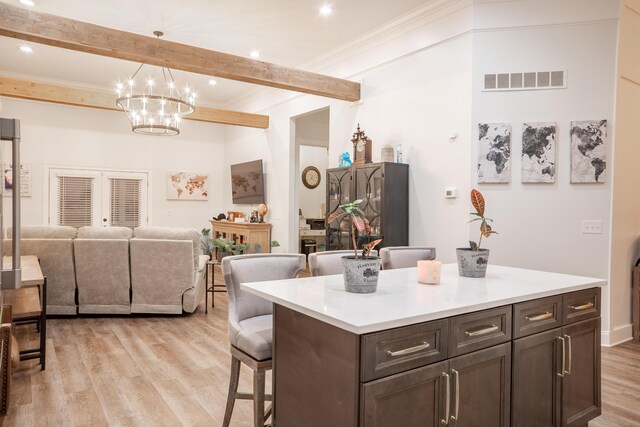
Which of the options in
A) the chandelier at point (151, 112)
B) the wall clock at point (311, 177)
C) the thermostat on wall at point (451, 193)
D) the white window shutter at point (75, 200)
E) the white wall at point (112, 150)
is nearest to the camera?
the thermostat on wall at point (451, 193)

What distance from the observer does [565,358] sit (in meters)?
2.13

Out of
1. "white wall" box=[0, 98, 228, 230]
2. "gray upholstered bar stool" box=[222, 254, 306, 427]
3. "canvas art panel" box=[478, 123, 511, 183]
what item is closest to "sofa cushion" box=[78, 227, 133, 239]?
"gray upholstered bar stool" box=[222, 254, 306, 427]

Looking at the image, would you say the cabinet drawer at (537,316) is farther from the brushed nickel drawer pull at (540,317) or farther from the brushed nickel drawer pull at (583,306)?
the brushed nickel drawer pull at (583,306)

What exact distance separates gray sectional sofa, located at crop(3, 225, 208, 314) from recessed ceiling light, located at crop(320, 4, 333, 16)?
9.55 feet

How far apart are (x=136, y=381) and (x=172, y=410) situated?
22.9 inches

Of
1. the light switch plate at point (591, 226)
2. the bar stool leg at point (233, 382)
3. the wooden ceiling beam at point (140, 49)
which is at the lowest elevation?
the bar stool leg at point (233, 382)

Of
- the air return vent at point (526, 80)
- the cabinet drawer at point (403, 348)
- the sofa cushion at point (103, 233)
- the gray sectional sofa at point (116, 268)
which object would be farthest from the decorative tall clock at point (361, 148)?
the cabinet drawer at point (403, 348)

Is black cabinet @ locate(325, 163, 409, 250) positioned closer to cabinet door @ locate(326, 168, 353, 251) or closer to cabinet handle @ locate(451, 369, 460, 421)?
cabinet door @ locate(326, 168, 353, 251)

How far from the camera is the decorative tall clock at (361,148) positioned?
525 cm

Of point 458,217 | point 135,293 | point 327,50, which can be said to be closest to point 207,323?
point 135,293

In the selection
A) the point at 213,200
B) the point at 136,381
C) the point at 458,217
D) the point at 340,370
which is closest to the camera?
the point at 340,370

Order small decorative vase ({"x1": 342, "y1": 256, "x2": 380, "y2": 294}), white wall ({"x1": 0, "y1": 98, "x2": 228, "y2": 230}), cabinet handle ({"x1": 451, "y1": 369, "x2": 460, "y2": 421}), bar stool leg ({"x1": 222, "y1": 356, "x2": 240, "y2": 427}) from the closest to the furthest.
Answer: cabinet handle ({"x1": 451, "y1": 369, "x2": 460, "y2": 421}) → small decorative vase ({"x1": 342, "y1": 256, "x2": 380, "y2": 294}) → bar stool leg ({"x1": 222, "y1": 356, "x2": 240, "y2": 427}) → white wall ({"x1": 0, "y1": 98, "x2": 228, "y2": 230})

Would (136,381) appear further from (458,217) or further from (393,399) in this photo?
(458,217)

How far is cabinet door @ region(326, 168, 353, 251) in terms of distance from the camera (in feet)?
16.8
